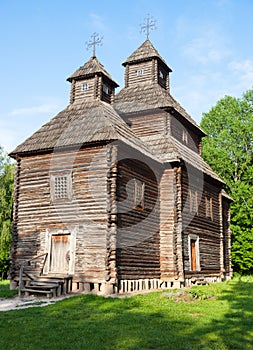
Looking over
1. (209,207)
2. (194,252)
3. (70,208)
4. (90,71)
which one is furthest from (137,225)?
(90,71)

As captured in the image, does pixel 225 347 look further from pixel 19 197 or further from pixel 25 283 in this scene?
pixel 19 197

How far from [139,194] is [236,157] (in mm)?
20453

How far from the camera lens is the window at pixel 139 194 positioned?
1858 centimetres

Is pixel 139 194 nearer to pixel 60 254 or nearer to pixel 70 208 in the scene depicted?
pixel 70 208

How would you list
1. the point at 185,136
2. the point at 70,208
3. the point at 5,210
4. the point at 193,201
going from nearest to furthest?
1. the point at 70,208
2. the point at 193,201
3. the point at 185,136
4. the point at 5,210

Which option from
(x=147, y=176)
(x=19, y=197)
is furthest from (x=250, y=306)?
(x=19, y=197)

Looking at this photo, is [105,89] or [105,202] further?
[105,89]

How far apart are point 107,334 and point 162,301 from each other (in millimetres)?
4935

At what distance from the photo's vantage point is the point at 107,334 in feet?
30.8

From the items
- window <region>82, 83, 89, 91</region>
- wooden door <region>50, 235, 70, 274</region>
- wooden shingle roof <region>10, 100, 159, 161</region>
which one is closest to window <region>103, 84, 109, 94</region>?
window <region>82, 83, 89, 91</region>

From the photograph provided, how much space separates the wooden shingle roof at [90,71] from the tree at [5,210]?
15.0m

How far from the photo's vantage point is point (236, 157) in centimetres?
3691

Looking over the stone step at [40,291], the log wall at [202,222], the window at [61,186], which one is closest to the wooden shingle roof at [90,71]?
the window at [61,186]

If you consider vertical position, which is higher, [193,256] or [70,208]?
[70,208]
